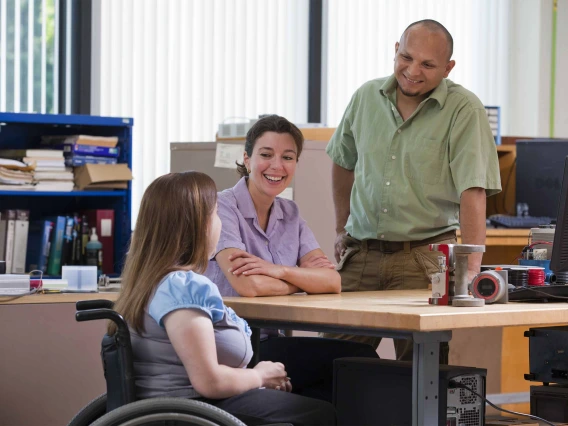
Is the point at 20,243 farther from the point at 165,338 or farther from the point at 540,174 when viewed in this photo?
the point at 540,174

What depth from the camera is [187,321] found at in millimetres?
1869

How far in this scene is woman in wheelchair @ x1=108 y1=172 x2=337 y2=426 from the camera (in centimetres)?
189

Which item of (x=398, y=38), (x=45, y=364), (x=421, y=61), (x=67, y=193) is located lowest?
(x=45, y=364)

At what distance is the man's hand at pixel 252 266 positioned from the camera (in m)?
2.49

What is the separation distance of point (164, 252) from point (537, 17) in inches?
200

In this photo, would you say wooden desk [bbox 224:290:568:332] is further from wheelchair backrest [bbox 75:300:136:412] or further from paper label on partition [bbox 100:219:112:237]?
paper label on partition [bbox 100:219:112:237]

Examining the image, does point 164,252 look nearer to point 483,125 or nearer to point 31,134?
point 483,125

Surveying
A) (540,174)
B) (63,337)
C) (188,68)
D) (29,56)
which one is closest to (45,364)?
(63,337)

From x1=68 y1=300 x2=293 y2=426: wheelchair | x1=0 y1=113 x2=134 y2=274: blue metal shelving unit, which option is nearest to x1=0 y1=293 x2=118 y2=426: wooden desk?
x1=0 y1=113 x2=134 y2=274: blue metal shelving unit

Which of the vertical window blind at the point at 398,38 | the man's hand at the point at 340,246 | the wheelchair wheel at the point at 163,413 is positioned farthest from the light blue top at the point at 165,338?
the vertical window blind at the point at 398,38

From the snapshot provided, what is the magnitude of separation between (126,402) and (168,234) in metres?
0.37

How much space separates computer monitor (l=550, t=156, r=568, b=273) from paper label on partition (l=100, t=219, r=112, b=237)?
2494mm

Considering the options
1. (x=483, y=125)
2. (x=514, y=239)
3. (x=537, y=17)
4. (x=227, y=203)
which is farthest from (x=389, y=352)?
(x=537, y=17)

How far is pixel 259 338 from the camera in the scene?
2.58 metres
